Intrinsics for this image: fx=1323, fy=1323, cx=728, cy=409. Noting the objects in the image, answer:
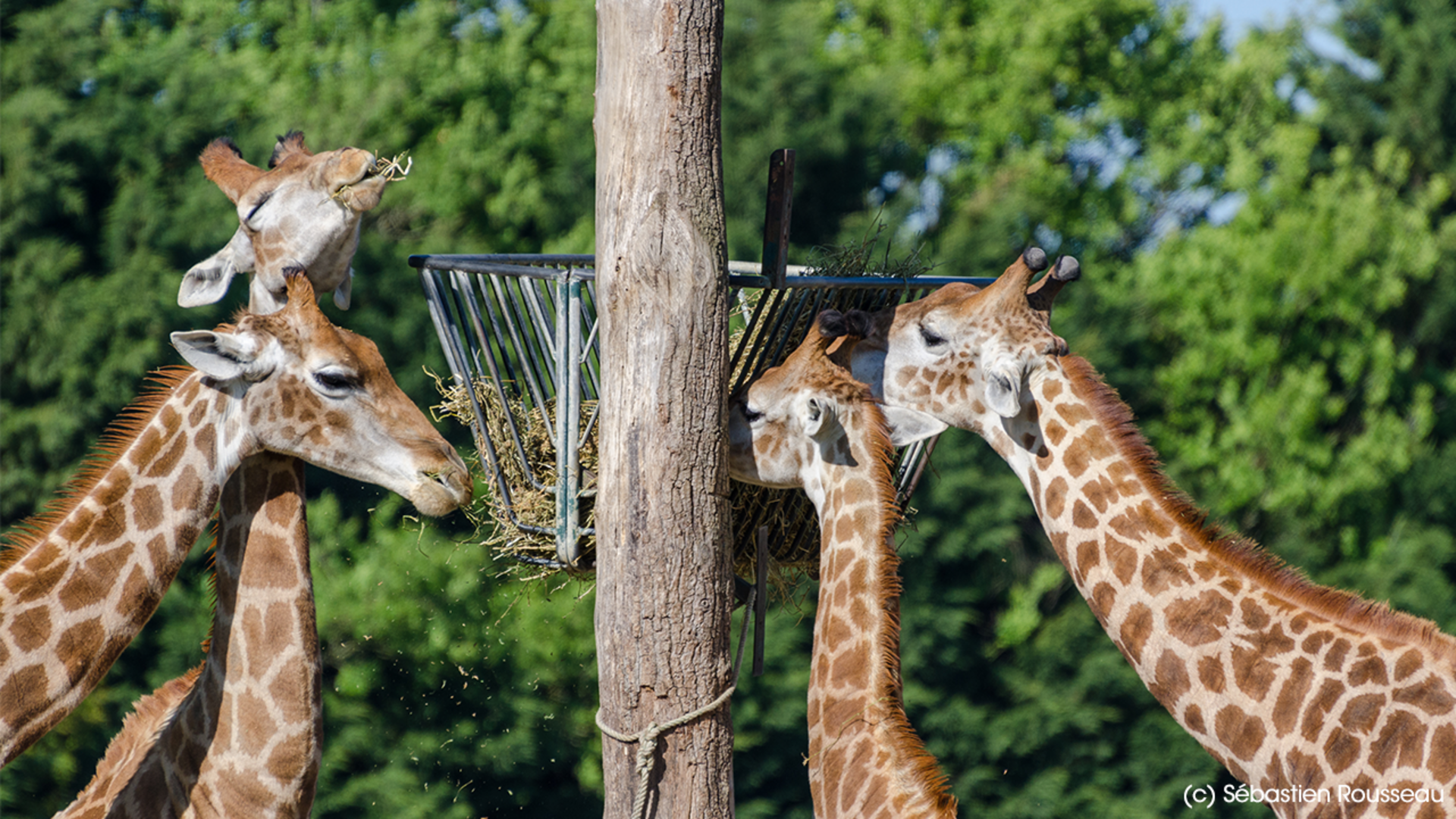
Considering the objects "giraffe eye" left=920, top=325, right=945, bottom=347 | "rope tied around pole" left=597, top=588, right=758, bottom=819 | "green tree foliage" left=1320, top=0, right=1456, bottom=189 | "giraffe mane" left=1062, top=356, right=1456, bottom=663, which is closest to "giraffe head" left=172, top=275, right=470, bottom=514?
"rope tied around pole" left=597, top=588, right=758, bottom=819

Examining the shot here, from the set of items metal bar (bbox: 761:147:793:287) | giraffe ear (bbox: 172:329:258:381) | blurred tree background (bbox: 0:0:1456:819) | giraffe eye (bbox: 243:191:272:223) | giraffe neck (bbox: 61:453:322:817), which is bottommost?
blurred tree background (bbox: 0:0:1456:819)

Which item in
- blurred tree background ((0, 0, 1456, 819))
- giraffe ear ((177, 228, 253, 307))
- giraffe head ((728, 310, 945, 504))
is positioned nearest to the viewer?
giraffe head ((728, 310, 945, 504))

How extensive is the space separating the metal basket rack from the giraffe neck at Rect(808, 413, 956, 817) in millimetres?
447

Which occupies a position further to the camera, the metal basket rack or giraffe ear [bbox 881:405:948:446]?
giraffe ear [bbox 881:405:948:446]

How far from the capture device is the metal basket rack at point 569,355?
12.6 feet

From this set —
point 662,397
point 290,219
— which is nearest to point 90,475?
point 290,219

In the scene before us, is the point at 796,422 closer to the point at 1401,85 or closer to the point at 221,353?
the point at 221,353

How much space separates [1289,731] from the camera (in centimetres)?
365

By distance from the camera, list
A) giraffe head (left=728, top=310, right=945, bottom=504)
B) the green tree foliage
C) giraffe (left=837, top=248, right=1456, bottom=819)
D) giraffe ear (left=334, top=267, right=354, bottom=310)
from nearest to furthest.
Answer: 1. giraffe (left=837, top=248, right=1456, bottom=819)
2. giraffe head (left=728, top=310, right=945, bottom=504)
3. giraffe ear (left=334, top=267, right=354, bottom=310)
4. the green tree foliage

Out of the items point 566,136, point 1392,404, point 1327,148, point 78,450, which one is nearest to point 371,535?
point 78,450

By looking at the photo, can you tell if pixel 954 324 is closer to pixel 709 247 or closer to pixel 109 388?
pixel 709 247

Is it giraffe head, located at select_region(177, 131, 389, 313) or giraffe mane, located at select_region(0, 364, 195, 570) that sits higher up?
giraffe head, located at select_region(177, 131, 389, 313)

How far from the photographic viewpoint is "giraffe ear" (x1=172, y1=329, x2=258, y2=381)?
364 cm

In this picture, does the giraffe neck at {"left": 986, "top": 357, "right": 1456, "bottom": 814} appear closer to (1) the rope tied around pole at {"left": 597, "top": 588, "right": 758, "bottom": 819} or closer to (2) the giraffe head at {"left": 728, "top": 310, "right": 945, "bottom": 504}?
(2) the giraffe head at {"left": 728, "top": 310, "right": 945, "bottom": 504}
